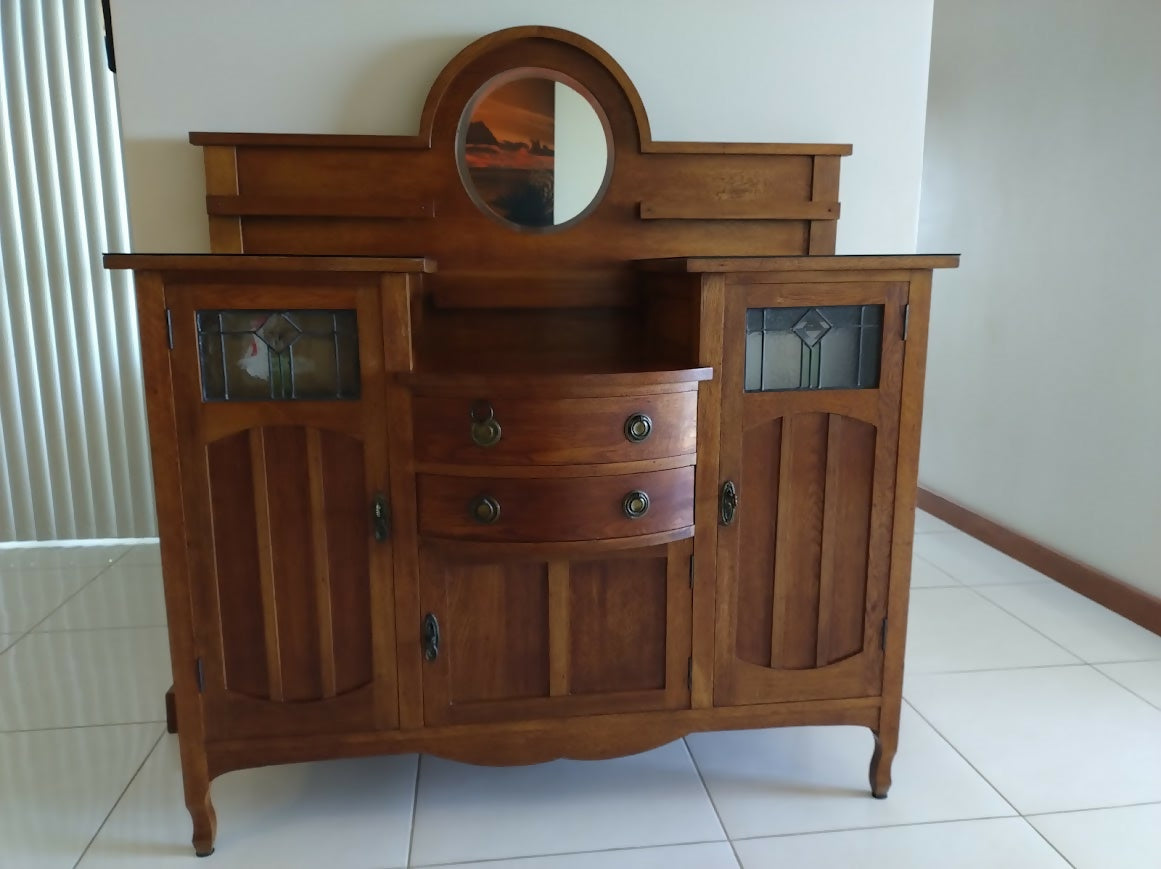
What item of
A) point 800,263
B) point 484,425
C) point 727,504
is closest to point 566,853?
point 727,504

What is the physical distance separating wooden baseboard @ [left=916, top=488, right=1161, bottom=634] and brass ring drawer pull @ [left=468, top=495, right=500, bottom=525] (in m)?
2.10

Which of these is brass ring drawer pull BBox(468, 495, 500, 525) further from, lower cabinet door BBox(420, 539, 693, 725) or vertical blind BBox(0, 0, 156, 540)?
vertical blind BBox(0, 0, 156, 540)

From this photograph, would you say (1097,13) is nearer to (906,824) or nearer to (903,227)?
(903,227)

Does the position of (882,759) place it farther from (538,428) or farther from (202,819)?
(202,819)

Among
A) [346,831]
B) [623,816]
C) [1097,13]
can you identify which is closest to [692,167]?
[623,816]

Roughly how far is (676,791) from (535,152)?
1.41 m

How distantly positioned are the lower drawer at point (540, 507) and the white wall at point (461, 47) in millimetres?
865

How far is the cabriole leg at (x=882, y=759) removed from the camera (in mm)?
1695

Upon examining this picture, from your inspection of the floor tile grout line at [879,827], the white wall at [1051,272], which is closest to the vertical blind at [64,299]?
the floor tile grout line at [879,827]

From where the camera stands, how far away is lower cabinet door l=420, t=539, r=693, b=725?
5.06 feet

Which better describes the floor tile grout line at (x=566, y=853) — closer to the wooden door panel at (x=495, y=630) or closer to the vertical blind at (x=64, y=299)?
the wooden door panel at (x=495, y=630)

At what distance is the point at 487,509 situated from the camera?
144 cm

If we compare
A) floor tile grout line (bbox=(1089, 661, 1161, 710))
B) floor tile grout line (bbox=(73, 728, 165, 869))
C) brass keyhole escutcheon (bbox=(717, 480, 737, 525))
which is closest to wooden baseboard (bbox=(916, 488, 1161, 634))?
floor tile grout line (bbox=(1089, 661, 1161, 710))

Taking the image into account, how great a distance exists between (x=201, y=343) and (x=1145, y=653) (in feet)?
8.33
